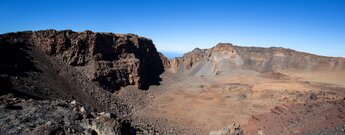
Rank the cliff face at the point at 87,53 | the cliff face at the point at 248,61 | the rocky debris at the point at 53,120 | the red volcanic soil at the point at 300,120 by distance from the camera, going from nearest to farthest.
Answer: the rocky debris at the point at 53,120
the red volcanic soil at the point at 300,120
the cliff face at the point at 87,53
the cliff face at the point at 248,61

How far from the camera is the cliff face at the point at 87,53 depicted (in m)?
32.2

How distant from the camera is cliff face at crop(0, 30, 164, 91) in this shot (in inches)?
1266

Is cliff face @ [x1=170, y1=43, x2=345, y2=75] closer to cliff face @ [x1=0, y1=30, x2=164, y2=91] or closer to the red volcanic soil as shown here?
cliff face @ [x1=0, y1=30, x2=164, y2=91]

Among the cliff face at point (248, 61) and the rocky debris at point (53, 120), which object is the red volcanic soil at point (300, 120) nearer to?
the rocky debris at point (53, 120)

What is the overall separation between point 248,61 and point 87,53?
3635 centimetres

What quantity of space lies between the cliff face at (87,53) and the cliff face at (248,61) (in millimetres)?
20445

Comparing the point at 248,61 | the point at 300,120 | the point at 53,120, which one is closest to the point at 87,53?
the point at 53,120

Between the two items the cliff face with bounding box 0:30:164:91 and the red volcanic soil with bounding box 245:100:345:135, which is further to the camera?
the cliff face with bounding box 0:30:164:91

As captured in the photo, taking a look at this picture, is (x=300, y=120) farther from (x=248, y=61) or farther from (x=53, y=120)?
(x=248, y=61)

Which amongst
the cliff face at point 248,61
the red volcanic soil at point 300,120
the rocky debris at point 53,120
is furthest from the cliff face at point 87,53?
the red volcanic soil at point 300,120

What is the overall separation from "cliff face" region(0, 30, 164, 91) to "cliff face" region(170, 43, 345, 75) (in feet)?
67.1

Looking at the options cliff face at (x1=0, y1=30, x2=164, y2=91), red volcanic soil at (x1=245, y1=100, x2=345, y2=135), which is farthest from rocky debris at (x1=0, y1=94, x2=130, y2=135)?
cliff face at (x1=0, y1=30, x2=164, y2=91)

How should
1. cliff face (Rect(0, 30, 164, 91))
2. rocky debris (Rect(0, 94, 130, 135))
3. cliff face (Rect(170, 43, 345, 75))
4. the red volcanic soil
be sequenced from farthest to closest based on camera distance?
cliff face (Rect(170, 43, 345, 75)), cliff face (Rect(0, 30, 164, 91)), the red volcanic soil, rocky debris (Rect(0, 94, 130, 135))

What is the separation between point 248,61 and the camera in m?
64.2
